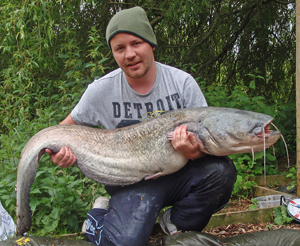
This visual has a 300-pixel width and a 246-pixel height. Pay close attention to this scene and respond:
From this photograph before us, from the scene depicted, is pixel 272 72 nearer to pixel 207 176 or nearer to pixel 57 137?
pixel 207 176

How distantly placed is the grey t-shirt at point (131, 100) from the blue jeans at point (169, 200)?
0.49 meters

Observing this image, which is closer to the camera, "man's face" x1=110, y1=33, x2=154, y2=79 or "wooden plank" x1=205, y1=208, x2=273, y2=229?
"man's face" x1=110, y1=33, x2=154, y2=79

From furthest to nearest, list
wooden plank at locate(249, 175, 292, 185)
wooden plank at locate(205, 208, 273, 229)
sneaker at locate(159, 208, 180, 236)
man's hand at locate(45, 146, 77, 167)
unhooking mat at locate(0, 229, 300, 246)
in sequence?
1. wooden plank at locate(249, 175, 292, 185)
2. wooden plank at locate(205, 208, 273, 229)
3. sneaker at locate(159, 208, 180, 236)
4. man's hand at locate(45, 146, 77, 167)
5. unhooking mat at locate(0, 229, 300, 246)

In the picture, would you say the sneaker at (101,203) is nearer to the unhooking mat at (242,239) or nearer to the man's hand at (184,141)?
the unhooking mat at (242,239)

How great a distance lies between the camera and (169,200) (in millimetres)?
2320

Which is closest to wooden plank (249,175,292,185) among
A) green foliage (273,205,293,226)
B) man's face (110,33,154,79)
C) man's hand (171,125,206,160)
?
green foliage (273,205,293,226)

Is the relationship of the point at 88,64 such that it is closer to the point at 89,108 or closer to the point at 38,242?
the point at 89,108

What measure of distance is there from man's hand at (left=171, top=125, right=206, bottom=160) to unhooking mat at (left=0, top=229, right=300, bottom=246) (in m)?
0.60

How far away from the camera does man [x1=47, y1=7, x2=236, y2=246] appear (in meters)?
2.12

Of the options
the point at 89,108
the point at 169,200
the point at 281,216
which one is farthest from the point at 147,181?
the point at 281,216

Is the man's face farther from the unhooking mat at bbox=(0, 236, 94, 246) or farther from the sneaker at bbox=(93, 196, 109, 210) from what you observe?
the unhooking mat at bbox=(0, 236, 94, 246)

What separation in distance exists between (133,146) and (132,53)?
2.27ft

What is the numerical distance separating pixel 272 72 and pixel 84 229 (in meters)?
5.45

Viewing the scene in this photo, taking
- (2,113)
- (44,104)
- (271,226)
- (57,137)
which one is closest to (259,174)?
(271,226)
